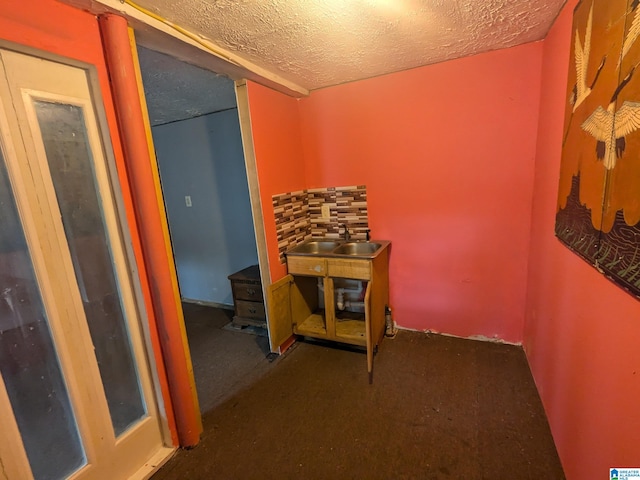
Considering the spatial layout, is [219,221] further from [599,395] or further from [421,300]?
[599,395]

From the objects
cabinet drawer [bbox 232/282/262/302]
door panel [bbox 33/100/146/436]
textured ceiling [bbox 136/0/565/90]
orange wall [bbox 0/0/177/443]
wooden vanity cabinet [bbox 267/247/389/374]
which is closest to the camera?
orange wall [bbox 0/0/177/443]

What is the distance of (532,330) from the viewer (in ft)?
6.19

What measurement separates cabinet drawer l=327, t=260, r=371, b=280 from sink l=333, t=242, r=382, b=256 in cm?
25

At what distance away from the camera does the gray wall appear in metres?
3.07

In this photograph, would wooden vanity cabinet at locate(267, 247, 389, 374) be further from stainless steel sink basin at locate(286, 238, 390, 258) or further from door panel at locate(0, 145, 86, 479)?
door panel at locate(0, 145, 86, 479)

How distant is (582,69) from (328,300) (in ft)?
6.18

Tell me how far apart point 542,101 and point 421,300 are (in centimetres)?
162

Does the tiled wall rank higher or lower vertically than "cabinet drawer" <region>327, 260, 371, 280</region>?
higher

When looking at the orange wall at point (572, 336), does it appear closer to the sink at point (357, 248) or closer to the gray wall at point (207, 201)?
the sink at point (357, 248)

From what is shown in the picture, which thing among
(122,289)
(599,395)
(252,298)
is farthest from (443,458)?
(252,298)

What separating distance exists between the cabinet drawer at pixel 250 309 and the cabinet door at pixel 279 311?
1.48 feet

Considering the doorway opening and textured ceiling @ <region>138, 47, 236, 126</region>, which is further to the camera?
the doorway opening

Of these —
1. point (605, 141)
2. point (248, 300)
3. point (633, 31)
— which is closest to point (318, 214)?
point (248, 300)

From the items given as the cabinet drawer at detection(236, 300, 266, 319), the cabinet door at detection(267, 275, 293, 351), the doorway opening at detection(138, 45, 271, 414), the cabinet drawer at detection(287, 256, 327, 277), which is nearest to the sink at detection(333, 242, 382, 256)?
the cabinet drawer at detection(287, 256, 327, 277)
